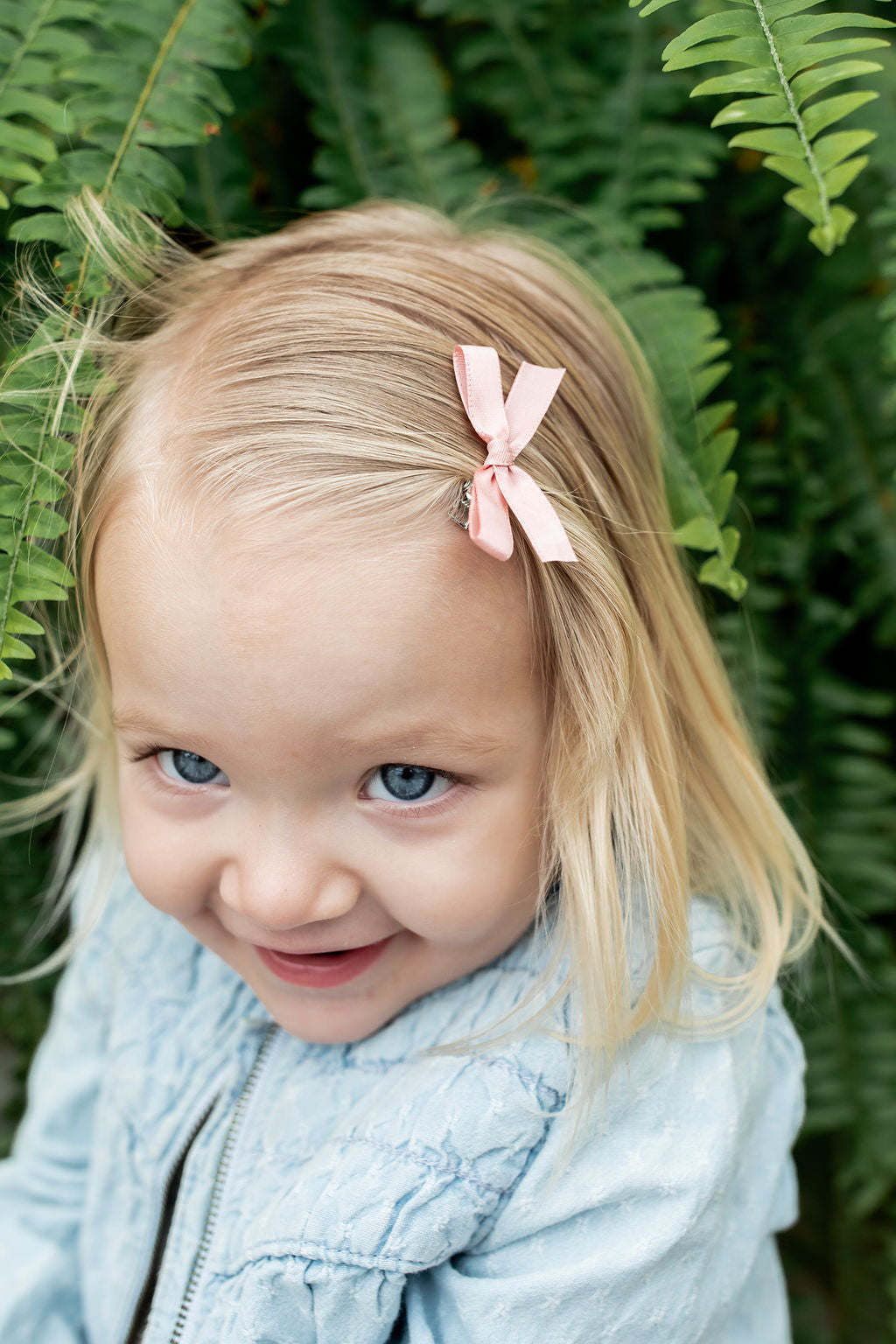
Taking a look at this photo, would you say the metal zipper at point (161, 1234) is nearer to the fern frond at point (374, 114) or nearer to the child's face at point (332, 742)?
the child's face at point (332, 742)

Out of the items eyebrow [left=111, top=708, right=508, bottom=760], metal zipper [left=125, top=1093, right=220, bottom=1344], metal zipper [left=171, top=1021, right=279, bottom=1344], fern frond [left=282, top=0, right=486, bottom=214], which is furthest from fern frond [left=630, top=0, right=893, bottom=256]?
metal zipper [left=125, top=1093, right=220, bottom=1344]

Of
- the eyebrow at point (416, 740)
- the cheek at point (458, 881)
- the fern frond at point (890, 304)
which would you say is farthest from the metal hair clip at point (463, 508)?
the fern frond at point (890, 304)

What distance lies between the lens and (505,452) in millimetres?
979

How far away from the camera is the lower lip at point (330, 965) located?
1112mm

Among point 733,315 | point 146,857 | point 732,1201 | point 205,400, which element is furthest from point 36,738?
point 733,315

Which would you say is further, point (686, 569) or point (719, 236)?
point (719, 236)

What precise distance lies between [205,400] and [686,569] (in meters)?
A: 0.64

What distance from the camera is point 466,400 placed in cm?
A: 98

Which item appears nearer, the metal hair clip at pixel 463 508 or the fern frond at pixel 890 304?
the metal hair clip at pixel 463 508

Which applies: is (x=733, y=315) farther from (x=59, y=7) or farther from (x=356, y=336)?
(x=59, y=7)

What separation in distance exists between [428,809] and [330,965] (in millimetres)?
234

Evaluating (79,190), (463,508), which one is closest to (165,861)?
(463,508)

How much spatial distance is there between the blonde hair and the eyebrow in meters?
0.10

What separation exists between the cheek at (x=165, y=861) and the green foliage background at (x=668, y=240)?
35 centimetres
